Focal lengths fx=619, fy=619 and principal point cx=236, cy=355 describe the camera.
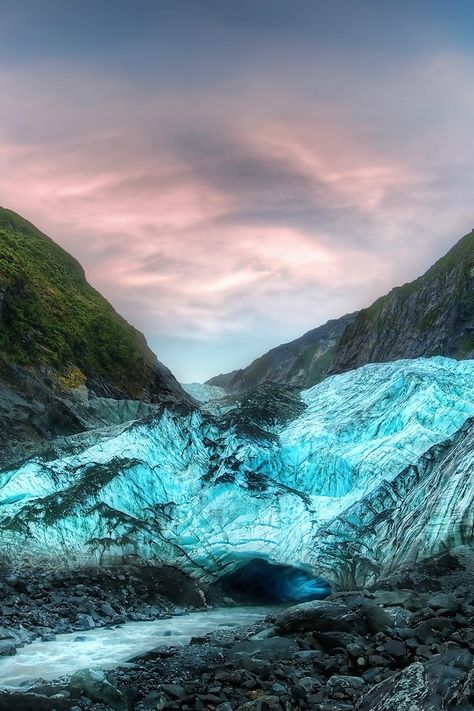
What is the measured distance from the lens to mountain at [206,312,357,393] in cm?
10938

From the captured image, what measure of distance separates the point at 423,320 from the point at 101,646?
174 ft

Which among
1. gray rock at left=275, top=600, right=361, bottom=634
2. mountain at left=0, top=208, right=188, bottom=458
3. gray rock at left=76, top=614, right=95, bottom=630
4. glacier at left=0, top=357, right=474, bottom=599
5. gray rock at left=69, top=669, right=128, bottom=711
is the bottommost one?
gray rock at left=76, top=614, right=95, bottom=630

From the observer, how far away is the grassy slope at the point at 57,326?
33906 mm

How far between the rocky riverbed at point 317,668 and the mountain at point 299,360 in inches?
3532

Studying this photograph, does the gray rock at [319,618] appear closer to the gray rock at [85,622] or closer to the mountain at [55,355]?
the gray rock at [85,622]

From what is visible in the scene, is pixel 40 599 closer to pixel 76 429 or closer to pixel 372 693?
pixel 372 693

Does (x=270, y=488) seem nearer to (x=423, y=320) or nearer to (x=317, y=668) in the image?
(x=317, y=668)

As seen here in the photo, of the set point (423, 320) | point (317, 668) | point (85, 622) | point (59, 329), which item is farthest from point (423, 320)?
point (317, 668)

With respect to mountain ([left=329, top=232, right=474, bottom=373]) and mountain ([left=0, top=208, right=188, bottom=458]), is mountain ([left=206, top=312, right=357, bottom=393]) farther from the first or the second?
Result: mountain ([left=0, top=208, right=188, bottom=458])

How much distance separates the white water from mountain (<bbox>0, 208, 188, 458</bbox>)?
1344 centimetres

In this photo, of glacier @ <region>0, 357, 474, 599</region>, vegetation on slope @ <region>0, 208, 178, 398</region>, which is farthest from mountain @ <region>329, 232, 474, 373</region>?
vegetation on slope @ <region>0, 208, 178, 398</region>

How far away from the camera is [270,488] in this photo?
20.7 m

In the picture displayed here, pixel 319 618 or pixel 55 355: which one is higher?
pixel 55 355

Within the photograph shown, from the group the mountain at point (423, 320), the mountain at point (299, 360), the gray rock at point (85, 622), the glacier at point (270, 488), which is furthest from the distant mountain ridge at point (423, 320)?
the gray rock at point (85, 622)
